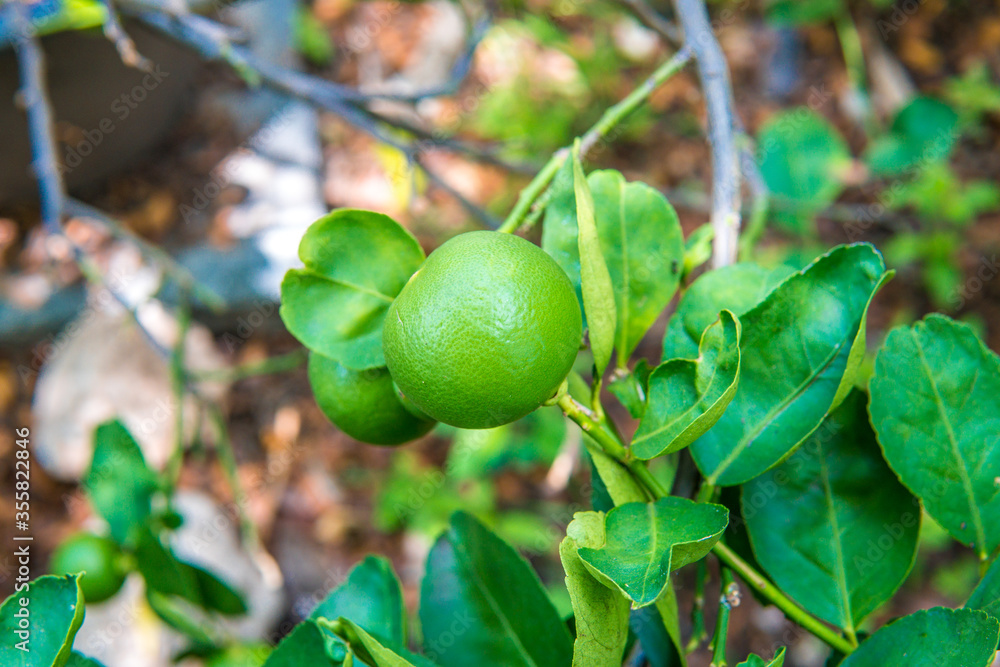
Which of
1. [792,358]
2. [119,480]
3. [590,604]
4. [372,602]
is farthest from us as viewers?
[119,480]

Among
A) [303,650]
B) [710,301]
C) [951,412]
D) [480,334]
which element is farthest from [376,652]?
[951,412]

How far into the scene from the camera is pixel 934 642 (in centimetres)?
52

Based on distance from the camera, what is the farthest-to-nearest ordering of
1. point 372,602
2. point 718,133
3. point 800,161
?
point 800,161 < point 718,133 < point 372,602

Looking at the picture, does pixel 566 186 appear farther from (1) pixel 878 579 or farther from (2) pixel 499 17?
(2) pixel 499 17

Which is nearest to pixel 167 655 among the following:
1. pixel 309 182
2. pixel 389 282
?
pixel 309 182

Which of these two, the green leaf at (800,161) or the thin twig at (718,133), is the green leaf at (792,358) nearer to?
the thin twig at (718,133)

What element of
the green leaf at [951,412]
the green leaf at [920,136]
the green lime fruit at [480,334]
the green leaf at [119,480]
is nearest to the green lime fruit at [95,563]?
the green leaf at [119,480]

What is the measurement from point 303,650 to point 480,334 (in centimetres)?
33

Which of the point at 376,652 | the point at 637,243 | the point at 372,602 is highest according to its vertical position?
the point at 637,243

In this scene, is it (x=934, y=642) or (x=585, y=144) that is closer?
(x=934, y=642)

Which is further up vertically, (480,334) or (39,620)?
(480,334)

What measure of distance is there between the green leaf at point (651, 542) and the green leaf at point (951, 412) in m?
0.23

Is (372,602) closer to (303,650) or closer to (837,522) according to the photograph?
(303,650)

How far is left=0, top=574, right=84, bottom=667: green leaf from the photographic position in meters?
0.56
